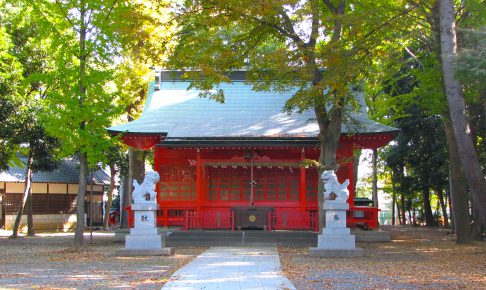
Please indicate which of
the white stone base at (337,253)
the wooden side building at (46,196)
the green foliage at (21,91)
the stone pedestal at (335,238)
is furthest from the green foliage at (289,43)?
the wooden side building at (46,196)

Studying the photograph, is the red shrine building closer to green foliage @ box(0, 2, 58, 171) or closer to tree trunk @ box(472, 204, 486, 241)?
tree trunk @ box(472, 204, 486, 241)

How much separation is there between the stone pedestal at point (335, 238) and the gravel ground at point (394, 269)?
0.41 meters

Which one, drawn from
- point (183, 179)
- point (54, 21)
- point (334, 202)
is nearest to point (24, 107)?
point (54, 21)

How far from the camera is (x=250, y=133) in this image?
69.4 feet

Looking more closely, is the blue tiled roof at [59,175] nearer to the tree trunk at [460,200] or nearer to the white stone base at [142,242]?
the white stone base at [142,242]

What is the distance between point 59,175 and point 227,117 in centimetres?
1453

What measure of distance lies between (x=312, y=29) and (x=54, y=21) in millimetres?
8149

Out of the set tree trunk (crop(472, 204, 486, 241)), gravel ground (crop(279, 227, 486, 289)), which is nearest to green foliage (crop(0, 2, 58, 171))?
gravel ground (crop(279, 227, 486, 289))

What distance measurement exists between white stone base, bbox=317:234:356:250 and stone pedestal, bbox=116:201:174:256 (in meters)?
4.40

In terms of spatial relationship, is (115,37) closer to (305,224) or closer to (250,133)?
(250,133)

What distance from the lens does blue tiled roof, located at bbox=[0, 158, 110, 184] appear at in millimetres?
29656

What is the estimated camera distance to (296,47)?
16656 mm

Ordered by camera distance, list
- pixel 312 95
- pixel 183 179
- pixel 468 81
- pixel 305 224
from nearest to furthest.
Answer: pixel 468 81 < pixel 312 95 < pixel 305 224 < pixel 183 179

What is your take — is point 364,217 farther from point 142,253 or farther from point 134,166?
point 134,166
